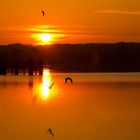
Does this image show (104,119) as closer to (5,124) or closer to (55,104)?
(5,124)

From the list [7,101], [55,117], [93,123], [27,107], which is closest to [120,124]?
[93,123]

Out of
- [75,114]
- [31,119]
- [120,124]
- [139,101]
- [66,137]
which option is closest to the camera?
[66,137]

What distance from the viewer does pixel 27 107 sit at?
20500 millimetres

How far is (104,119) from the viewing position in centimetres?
1669

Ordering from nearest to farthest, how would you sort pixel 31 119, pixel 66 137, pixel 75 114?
1. pixel 66 137
2. pixel 31 119
3. pixel 75 114

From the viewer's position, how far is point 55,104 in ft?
70.1

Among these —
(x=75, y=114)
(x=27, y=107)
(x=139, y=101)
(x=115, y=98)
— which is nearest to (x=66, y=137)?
(x=75, y=114)

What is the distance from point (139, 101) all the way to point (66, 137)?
8.62 metres

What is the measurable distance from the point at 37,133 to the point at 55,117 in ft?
9.33

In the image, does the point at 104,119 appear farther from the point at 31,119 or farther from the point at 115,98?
the point at 115,98

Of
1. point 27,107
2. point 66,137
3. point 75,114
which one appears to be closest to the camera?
point 66,137

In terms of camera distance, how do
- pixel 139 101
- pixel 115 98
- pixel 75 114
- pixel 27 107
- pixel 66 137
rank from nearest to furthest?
pixel 66 137 → pixel 75 114 → pixel 27 107 → pixel 139 101 → pixel 115 98

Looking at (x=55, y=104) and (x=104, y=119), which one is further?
(x=55, y=104)

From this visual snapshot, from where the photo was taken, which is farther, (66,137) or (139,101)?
(139,101)
